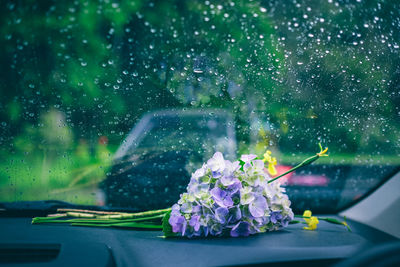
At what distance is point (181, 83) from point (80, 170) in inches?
37.9

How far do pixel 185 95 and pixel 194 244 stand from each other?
94cm

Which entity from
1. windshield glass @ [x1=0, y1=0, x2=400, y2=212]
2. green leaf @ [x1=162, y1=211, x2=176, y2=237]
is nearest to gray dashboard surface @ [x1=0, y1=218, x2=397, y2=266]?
green leaf @ [x1=162, y1=211, x2=176, y2=237]

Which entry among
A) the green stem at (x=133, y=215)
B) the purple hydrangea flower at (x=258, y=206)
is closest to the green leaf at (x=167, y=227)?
the green stem at (x=133, y=215)

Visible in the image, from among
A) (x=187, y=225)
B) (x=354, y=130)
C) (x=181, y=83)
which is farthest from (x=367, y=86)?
(x=187, y=225)

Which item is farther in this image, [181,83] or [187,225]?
[181,83]

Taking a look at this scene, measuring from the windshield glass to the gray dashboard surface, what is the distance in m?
0.45

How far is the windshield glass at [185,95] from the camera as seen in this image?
75.0 inches

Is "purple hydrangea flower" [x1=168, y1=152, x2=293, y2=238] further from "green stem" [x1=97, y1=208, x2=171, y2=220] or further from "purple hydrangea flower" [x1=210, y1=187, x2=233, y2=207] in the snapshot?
"green stem" [x1=97, y1=208, x2=171, y2=220]

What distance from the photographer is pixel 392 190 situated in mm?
2211

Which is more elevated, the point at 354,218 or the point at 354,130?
the point at 354,130

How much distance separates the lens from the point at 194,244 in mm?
1675

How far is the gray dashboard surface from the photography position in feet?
5.05

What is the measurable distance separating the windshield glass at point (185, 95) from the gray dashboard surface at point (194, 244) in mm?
454

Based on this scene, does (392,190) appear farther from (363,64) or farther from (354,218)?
(363,64)
